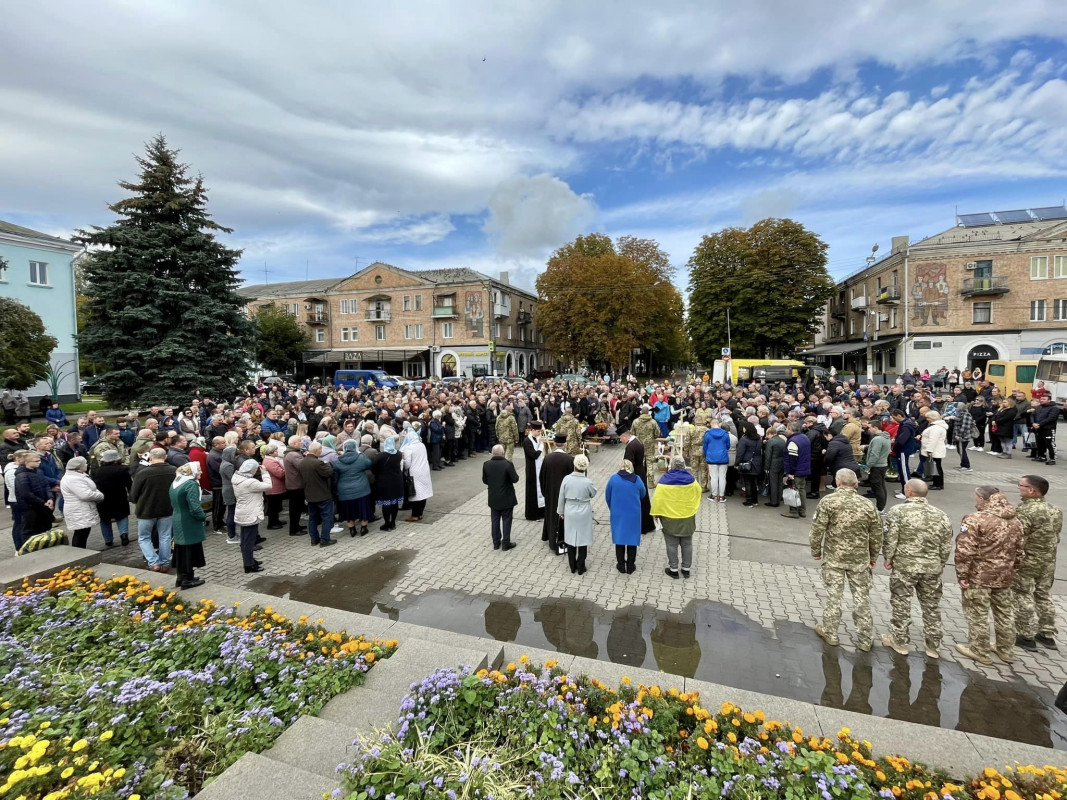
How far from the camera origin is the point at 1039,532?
477 cm

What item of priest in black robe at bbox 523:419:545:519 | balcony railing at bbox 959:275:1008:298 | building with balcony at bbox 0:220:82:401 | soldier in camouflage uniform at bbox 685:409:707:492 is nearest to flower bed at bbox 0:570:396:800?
priest in black robe at bbox 523:419:545:519

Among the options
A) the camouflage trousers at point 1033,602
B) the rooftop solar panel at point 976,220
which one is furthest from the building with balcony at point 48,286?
the rooftop solar panel at point 976,220

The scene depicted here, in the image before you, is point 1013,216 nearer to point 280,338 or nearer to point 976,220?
point 976,220

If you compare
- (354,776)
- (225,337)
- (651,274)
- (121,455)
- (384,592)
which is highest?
(651,274)

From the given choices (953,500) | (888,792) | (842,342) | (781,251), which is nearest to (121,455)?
(888,792)

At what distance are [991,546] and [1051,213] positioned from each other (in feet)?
170

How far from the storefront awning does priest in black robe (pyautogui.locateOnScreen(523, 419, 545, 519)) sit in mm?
42964

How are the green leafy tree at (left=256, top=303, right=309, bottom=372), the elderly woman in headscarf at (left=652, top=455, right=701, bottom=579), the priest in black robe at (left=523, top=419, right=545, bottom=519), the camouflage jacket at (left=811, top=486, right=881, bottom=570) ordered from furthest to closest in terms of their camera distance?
the green leafy tree at (left=256, top=303, right=309, bottom=372), the priest in black robe at (left=523, top=419, right=545, bottom=519), the elderly woman in headscarf at (left=652, top=455, right=701, bottom=579), the camouflage jacket at (left=811, top=486, right=881, bottom=570)

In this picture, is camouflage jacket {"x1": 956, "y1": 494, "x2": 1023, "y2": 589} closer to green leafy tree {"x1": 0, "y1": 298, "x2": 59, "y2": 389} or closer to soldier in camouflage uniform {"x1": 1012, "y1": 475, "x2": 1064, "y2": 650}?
soldier in camouflage uniform {"x1": 1012, "y1": 475, "x2": 1064, "y2": 650}

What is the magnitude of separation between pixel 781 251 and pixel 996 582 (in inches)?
1551

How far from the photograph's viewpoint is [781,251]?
38312 mm

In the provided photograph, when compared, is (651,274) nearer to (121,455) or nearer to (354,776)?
(121,455)

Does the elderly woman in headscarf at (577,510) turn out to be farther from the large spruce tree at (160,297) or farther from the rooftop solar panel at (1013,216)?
the rooftop solar panel at (1013,216)

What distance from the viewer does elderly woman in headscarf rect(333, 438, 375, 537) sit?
8102mm
